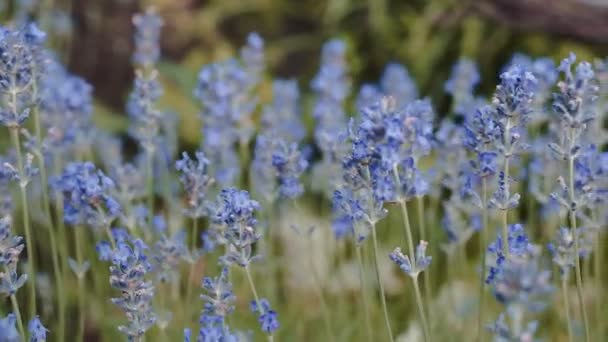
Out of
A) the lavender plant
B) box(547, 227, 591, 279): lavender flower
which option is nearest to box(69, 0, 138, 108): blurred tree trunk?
the lavender plant

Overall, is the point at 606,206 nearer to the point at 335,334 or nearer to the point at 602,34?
the point at 335,334

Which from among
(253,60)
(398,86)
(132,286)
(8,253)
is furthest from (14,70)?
(398,86)

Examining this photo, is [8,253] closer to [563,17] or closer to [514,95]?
[514,95]

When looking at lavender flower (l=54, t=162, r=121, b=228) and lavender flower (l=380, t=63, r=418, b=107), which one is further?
lavender flower (l=380, t=63, r=418, b=107)

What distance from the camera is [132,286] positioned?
6.42ft

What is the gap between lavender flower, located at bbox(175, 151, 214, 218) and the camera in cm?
232

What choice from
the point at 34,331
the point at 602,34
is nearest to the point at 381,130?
the point at 34,331

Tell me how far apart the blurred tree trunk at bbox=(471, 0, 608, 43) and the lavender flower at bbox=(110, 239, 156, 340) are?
9.71ft

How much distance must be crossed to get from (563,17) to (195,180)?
8.57 ft

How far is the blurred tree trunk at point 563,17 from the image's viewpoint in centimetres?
435

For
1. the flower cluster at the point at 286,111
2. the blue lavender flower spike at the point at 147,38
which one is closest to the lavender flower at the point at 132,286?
the blue lavender flower spike at the point at 147,38

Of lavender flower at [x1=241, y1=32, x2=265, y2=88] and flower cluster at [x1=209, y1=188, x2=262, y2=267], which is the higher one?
lavender flower at [x1=241, y1=32, x2=265, y2=88]

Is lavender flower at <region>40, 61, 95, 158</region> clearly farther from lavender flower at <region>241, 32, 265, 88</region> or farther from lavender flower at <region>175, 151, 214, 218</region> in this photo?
lavender flower at <region>175, 151, 214, 218</region>

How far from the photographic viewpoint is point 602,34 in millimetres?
4348
